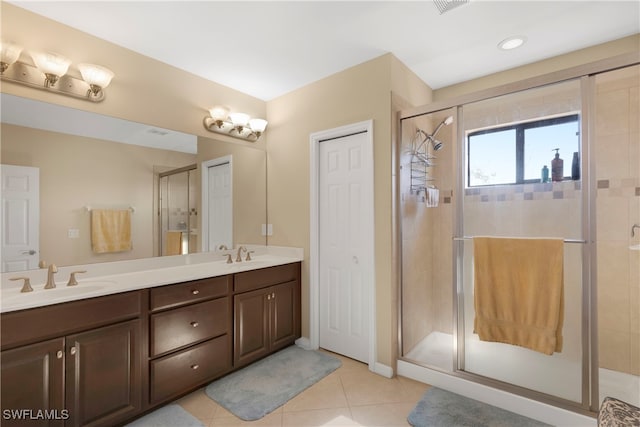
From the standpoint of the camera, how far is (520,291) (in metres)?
2.00

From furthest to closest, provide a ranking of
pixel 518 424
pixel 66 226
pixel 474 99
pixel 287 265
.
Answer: pixel 287 265 < pixel 474 99 < pixel 66 226 < pixel 518 424

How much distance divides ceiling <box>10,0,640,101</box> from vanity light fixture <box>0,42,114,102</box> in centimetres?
31

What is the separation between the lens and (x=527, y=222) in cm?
212

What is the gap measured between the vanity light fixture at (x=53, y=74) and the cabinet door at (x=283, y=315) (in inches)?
82.8

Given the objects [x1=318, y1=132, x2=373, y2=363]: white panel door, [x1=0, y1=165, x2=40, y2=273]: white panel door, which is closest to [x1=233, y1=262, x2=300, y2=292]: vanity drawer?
[x1=318, y1=132, x2=373, y2=363]: white panel door

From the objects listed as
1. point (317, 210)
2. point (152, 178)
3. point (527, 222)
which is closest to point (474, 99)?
point (527, 222)

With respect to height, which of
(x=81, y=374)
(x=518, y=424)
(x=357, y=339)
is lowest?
(x=518, y=424)

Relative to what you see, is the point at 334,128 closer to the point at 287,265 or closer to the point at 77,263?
the point at 287,265

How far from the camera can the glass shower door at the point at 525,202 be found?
1898 millimetres

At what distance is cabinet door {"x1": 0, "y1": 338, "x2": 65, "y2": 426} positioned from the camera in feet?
4.69

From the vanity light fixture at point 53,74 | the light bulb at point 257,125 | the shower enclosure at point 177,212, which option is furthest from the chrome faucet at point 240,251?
the vanity light fixture at point 53,74

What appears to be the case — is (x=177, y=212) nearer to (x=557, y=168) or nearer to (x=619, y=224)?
(x=557, y=168)

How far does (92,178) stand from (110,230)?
399 mm

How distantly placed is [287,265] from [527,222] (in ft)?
6.71
